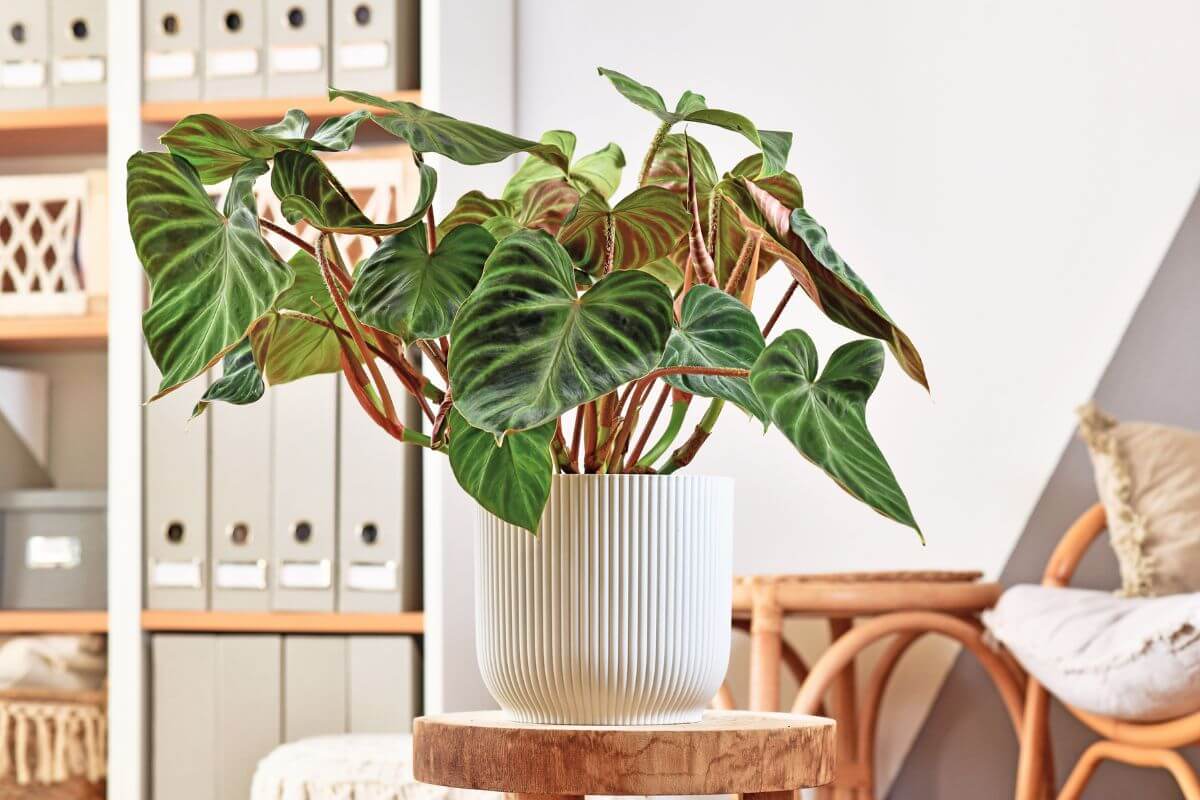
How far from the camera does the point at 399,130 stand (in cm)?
83

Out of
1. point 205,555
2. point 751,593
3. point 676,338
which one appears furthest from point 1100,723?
point 205,555

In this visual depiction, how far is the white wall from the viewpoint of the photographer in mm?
2064

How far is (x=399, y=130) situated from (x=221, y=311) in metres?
0.15

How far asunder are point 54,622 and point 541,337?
1.47 m

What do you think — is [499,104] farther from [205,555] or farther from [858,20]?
[205,555]

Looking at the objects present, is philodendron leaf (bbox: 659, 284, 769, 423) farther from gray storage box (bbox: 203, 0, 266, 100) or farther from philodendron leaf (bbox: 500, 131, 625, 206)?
gray storage box (bbox: 203, 0, 266, 100)

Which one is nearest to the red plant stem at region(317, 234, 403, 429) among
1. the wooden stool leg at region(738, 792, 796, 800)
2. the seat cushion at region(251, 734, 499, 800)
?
the wooden stool leg at region(738, 792, 796, 800)

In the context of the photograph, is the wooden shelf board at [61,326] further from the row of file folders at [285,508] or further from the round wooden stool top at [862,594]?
the round wooden stool top at [862,594]

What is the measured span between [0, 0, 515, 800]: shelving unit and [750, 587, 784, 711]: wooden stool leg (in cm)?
44

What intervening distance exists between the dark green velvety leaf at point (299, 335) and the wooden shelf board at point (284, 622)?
0.85 m

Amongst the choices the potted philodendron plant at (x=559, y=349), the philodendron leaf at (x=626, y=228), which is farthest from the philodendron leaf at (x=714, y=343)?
the philodendron leaf at (x=626, y=228)

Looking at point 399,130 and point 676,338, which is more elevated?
point 399,130

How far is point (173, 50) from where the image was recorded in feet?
6.51

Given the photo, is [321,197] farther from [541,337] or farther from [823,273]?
[823,273]
